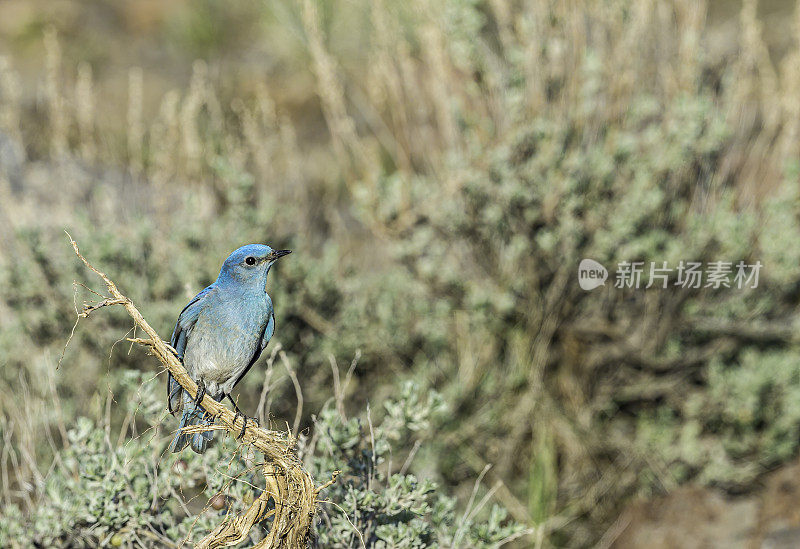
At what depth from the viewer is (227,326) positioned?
1.90 metres

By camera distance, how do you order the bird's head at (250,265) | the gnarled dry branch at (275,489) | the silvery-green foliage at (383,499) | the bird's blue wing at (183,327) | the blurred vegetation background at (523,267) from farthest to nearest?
the blurred vegetation background at (523,267)
the silvery-green foliage at (383,499)
the bird's blue wing at (183,327)
the bird's head at (250,265)
the gnarled dry branch at (275,489)

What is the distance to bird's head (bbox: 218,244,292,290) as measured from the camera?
73.2 inches

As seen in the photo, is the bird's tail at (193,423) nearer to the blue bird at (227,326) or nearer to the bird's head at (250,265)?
the blue bird at (227,326)

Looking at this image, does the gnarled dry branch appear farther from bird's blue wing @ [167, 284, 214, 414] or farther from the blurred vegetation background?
the blurred vegetation background

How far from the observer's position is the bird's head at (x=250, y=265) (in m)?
1.86

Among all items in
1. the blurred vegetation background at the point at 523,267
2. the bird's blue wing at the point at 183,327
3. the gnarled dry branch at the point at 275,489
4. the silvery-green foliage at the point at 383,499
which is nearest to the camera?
the gnarled dry branch at the point at 275,489

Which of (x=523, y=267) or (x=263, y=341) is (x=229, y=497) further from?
(x=523, y=267)

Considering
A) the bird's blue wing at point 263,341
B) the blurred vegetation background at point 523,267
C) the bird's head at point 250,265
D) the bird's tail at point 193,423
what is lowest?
the blurred vegetation background at point 523,267

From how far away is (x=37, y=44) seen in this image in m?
11.2

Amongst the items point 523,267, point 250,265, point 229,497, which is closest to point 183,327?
point 250,265

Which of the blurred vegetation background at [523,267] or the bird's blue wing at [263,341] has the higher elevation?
the bird's blue wing at [263,341]

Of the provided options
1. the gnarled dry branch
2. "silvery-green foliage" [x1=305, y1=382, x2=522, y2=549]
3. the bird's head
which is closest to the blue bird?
the bird's head

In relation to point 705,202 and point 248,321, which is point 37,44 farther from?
point 248,321

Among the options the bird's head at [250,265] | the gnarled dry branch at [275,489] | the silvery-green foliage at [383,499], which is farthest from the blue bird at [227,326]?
the silvery-green foliage at [383,499]
